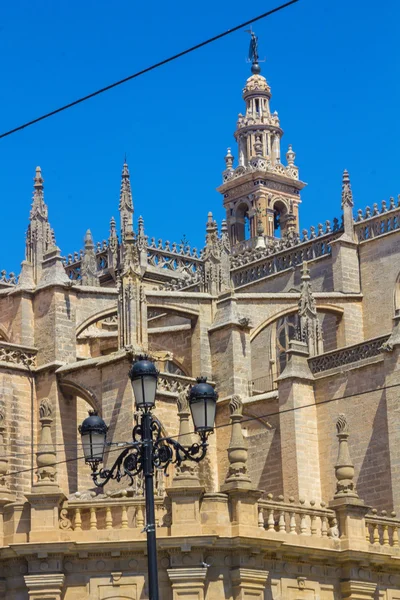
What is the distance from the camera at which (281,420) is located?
36.8m

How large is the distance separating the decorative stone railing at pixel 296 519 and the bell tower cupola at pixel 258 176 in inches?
1412

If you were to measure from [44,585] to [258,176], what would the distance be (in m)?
41.3

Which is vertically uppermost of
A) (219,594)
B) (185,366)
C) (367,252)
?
(367,252)

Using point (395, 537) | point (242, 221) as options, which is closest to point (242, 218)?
point (242, 221)

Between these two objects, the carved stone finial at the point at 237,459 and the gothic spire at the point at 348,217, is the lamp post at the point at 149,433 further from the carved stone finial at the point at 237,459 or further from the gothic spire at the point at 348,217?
the gothic spire at the point at 348,217

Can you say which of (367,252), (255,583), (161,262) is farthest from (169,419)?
(161,262)

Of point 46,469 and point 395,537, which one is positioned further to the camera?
point 395,537

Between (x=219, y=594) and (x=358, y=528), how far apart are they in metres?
3.43

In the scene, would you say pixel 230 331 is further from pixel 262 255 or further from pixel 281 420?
pixel 262 255

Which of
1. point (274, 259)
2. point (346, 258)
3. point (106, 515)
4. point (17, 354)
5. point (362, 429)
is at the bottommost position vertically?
point (106, 515)

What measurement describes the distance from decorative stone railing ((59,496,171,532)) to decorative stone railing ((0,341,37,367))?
14738mm

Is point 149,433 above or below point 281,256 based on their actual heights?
below

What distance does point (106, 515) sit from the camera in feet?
75.8

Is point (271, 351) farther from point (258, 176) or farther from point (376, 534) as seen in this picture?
point (376, 534)
